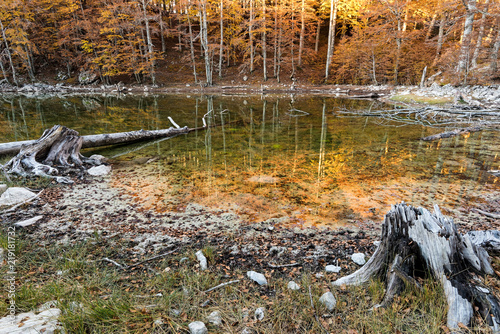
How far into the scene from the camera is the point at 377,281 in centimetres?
260

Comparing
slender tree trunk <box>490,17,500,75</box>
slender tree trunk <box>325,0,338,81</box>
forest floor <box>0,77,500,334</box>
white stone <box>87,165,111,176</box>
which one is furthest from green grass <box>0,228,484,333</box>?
slender tree trunk <box>325,0,338,81</box>

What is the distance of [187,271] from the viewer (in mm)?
2975

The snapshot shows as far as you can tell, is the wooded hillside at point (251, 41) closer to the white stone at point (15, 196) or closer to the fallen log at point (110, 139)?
the fallen log at point (110, 139)

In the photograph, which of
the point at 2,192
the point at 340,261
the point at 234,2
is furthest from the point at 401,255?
the point at 234,2

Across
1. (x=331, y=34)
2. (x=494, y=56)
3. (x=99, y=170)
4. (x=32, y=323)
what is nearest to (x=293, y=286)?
(x=32, y=323)

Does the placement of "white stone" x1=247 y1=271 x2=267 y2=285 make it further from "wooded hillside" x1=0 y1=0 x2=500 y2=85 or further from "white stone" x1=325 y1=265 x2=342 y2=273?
"wooded hillside" x1=0 y1=0 x2=500 y2=85

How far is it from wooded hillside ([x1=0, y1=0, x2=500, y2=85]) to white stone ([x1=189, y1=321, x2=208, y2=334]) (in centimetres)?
2131

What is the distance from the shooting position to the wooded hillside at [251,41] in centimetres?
2442

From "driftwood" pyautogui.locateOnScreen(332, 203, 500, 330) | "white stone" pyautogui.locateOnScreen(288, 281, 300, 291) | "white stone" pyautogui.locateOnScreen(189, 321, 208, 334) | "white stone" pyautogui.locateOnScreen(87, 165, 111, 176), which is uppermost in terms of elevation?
"driftwood" pyautogui.locateOnScreen(332, 203, 500, 330)

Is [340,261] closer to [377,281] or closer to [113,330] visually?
[377,281]

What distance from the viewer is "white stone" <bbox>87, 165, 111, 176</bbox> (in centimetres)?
632

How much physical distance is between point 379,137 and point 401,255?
877cm

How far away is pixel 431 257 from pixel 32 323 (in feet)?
11.0

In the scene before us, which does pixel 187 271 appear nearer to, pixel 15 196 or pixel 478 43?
pixel 15 196
